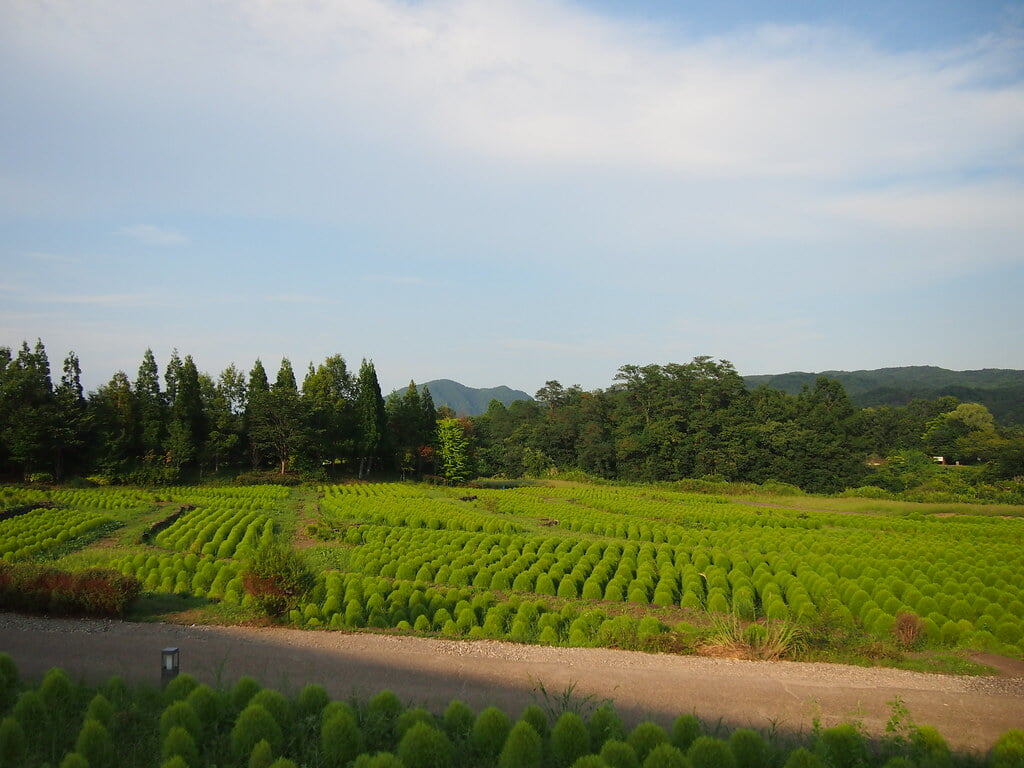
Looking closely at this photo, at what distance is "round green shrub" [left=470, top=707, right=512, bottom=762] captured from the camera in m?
6.77

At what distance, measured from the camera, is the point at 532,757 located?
6.28m

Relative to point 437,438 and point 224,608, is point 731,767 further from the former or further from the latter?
point 437,438

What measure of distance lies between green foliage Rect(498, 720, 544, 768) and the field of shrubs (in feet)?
19.1

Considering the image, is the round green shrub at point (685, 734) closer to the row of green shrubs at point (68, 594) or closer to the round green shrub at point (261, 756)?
the round green shrub at point (261, 756)

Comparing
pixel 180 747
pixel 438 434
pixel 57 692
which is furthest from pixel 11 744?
pixel 438 434

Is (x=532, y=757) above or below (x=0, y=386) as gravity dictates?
below

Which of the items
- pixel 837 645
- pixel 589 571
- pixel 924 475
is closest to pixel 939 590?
pixel 837 645

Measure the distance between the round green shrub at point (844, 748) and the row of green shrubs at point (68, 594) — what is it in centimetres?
1304

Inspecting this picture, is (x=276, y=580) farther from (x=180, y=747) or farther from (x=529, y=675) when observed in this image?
(x=180, y=747)

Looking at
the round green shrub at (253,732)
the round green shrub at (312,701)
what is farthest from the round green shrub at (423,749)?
the round green shrub at (312,701)

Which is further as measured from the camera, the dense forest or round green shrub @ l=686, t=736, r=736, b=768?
the dense forest

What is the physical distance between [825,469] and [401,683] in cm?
5333

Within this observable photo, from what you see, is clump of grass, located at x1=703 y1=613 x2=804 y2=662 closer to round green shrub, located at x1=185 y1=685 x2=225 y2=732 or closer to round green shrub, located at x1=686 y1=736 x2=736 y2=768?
round green shrub, located at x1=686 y1=736 x2=736 y2=768

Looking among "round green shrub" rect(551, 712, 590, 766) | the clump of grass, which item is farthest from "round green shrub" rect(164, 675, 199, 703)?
the clump of grass
